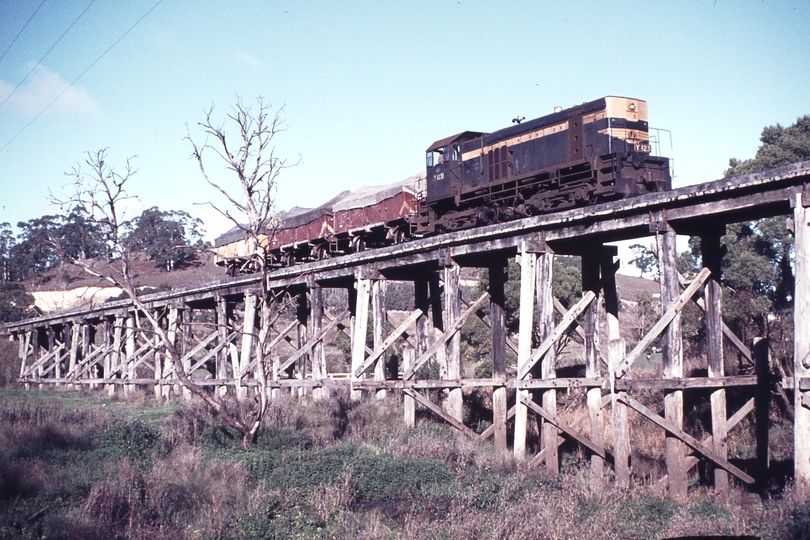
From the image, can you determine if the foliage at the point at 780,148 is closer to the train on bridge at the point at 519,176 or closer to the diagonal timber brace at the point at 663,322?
the train on bridge at the point at 519,176

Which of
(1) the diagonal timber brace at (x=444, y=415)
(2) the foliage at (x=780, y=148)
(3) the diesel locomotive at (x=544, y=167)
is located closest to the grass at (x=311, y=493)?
(1) the diagonal timber brace at (x=444, y=415)

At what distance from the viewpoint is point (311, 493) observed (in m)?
8.53

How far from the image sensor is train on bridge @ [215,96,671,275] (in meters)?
13.9

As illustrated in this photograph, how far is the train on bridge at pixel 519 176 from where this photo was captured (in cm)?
1385

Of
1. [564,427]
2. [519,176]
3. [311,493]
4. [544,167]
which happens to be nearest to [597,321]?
[564,427]

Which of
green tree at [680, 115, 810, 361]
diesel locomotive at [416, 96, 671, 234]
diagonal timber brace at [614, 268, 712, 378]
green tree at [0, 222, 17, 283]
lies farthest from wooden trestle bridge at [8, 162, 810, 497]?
green tree at [0, 222, 17, 283]

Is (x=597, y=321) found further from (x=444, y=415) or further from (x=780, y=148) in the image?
(x=780, y=148)

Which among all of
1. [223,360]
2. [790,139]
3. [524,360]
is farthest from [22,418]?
[790,139]

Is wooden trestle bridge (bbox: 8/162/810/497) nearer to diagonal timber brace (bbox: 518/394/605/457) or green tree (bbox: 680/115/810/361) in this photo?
diagonal timber brace (bbox: 518/394/605/457)

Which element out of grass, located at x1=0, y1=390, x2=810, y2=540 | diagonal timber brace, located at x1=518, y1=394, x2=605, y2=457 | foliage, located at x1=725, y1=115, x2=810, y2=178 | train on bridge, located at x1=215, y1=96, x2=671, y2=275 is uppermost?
foliage, located at x1=725, y1=115, x2=810, y2=178

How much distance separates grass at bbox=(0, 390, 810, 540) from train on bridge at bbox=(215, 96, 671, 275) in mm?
3349

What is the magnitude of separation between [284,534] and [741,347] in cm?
691

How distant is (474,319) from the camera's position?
28.5 metres

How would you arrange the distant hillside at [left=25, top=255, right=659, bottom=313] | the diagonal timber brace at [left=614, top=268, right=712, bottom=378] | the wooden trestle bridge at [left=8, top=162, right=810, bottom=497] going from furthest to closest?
the distant hillside at [left=25, top=255, right=659, bottom=313] → the diagonal timber brace at [left=614, top=268, right=712, bottom=378] → the wooden trestle bridge at [left=8, top=162, right=810, bottom=497]
